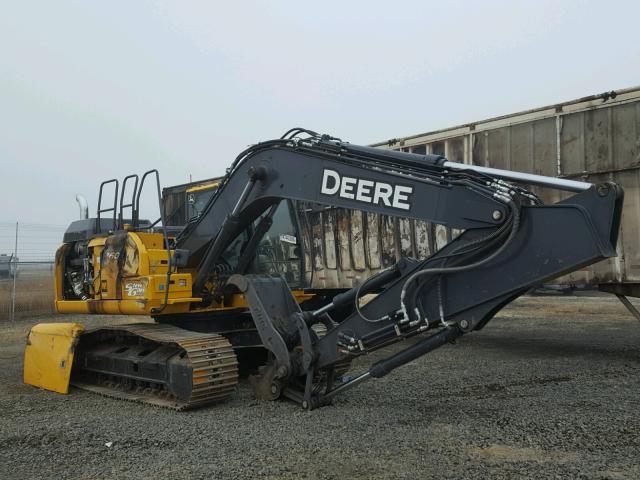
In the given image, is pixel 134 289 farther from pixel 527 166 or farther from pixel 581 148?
pixel 581 148

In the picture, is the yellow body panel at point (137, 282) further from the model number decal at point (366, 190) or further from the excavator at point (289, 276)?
the model number decal at point (366, 190)

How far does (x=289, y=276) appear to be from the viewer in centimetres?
723

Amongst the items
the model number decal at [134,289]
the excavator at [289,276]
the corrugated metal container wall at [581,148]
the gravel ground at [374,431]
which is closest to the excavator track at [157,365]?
the excavator at [289,276]

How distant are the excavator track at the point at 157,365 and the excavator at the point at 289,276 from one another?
0.02 meters

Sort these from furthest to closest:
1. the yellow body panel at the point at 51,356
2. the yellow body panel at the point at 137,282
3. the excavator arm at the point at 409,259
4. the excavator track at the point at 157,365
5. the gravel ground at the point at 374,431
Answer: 1. the yellow body panel at the point at 51,356
2. the yellow body panel at the point at 137,282
3. the excavator track at the point at 157,365
4. the excavator arm at the point at 409,259
5. the gravel ground at the point at 374,431

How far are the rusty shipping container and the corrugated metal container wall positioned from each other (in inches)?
0.5

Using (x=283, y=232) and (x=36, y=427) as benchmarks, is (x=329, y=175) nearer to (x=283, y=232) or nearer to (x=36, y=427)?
Result: (x=283, y=232)

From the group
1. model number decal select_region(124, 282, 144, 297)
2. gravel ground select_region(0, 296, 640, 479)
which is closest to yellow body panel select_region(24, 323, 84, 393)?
gravel ground select_region(0, 296, 640, 479)

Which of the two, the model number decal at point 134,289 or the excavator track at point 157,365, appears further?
the model number decal at point 134,289

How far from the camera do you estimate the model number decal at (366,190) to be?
4691 millimetres

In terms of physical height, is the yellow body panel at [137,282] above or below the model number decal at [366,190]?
below

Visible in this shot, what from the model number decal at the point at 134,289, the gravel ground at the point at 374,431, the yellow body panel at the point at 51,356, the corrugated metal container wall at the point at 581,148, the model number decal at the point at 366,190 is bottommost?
the gravel ground at the point at 374,431

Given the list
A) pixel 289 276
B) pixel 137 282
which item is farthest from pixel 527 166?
pixel 137 282

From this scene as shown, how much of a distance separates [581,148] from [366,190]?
431 cm
